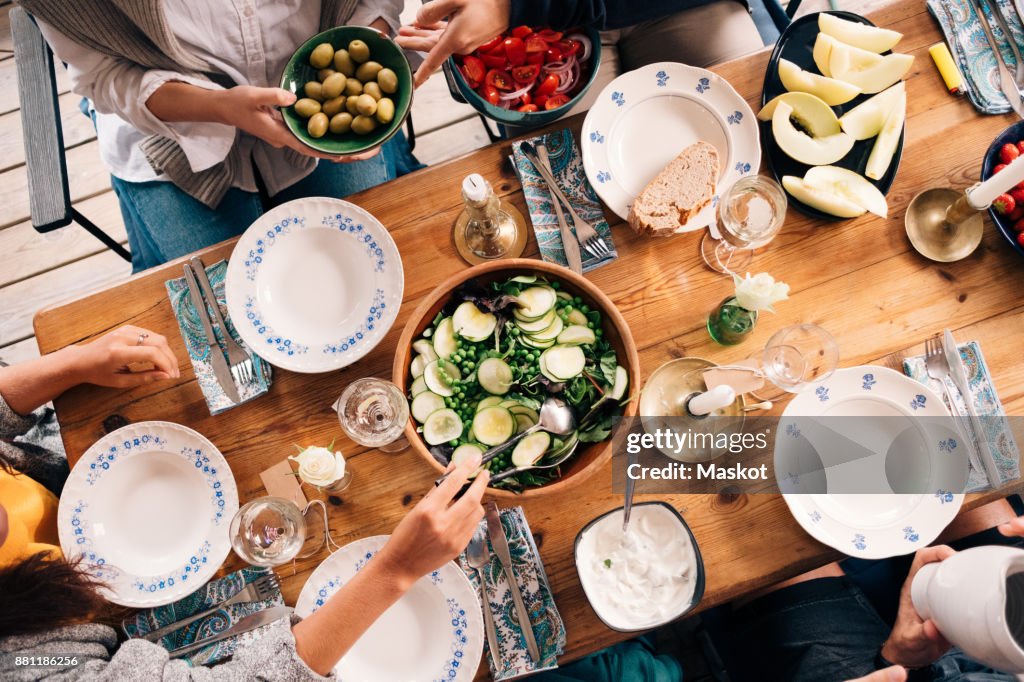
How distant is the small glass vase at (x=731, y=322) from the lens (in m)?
1.30

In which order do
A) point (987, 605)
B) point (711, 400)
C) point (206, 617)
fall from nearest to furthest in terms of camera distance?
point (987, 605), point (711, 400), point (206, 617)

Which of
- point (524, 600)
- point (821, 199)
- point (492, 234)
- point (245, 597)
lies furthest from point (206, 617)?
point (821, 199)


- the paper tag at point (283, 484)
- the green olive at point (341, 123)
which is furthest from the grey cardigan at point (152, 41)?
the paper tag at point (283, 484)

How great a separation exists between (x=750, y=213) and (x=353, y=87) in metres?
0.85

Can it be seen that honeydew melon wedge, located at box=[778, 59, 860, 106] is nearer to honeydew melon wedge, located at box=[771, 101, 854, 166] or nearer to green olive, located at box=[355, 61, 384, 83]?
honeydew melon wedge, located at box=[771, 101, 854, 166]

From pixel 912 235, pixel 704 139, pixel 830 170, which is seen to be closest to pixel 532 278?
pixel 704 139

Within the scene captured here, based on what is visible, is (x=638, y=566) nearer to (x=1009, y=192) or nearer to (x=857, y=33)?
(x=1009, y=192)

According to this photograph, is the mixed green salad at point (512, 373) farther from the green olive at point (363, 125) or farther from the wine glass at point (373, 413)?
the green olive at point (363, 125)

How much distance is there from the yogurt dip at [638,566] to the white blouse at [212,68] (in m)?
1.19

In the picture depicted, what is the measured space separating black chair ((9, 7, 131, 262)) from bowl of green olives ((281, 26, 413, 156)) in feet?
1.79

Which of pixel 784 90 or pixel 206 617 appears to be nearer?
pixel 206 617

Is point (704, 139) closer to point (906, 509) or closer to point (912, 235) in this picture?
point (912, 235)

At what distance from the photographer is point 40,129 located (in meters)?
1.38

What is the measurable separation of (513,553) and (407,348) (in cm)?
46
